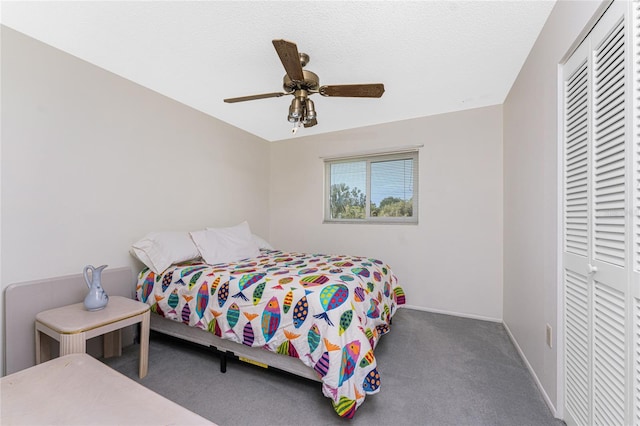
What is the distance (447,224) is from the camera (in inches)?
123

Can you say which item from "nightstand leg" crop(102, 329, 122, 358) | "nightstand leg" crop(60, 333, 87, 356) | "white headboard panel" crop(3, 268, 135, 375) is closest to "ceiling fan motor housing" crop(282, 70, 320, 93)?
"nightstand leg" crop(60, 333, 87, 356)

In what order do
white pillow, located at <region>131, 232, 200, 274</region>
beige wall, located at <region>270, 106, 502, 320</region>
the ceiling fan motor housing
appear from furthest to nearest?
beige wall, located at <region>270, 106, 502, 320</region> < white pillow, located at <region>131, 232, 200, 274</region> < the ceiling fan motor housing

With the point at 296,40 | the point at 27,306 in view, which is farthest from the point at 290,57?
the point at 27,306

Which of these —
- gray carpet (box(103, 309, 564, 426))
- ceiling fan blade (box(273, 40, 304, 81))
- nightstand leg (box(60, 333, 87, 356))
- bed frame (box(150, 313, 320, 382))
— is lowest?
gray carpet (box(103, 309, 564, 426))

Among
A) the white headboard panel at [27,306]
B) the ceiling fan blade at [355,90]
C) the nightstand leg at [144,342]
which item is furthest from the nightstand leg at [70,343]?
the ceiling fan blade at [355,90]

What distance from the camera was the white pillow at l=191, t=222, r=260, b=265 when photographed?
8.36ft

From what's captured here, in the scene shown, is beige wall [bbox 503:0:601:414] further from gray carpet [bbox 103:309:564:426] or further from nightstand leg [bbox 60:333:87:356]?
nightstand leg [bbox 60:333:87:356]

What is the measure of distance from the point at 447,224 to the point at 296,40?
8.30ft

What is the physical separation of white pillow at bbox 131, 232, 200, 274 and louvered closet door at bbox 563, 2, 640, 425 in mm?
2788

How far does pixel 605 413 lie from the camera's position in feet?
3.51

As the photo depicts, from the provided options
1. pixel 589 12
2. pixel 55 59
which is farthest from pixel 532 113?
pixel 55 59

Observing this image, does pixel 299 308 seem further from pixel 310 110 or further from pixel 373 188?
pixel 373 188

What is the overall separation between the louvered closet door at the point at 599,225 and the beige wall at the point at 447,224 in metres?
1.54

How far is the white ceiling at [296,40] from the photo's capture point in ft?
5.17
